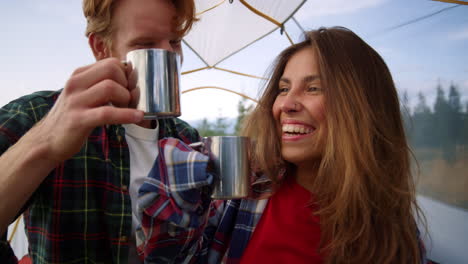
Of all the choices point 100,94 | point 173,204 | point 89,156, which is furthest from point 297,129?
point 89,156

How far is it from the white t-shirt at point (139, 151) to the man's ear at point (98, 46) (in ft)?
0.94

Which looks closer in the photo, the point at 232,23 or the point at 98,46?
the point at 98,46

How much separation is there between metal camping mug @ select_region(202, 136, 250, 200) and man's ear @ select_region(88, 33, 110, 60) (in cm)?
61

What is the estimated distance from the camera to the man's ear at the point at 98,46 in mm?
1058

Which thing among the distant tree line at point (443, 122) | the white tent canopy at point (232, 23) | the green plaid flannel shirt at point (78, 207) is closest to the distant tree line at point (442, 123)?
the distant tree line at point (443, 122)

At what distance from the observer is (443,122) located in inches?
86.4

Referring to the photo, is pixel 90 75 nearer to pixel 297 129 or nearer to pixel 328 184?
pixel 297 129

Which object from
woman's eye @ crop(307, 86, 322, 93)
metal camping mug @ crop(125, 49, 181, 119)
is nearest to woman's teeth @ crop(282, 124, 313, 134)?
woman's eye @ crop(307, 86, 322, 93)

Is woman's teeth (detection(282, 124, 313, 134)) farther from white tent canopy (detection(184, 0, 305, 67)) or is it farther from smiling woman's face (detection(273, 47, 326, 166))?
white tent canopy (detection(184, 0, 305, 67))

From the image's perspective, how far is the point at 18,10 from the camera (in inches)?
160

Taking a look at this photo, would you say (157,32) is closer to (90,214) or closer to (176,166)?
(176,166)

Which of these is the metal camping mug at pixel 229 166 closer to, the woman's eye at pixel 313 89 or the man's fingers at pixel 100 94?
the man's fingers at pixel 100 94

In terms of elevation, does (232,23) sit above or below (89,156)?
above

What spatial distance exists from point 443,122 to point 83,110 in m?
2.53
